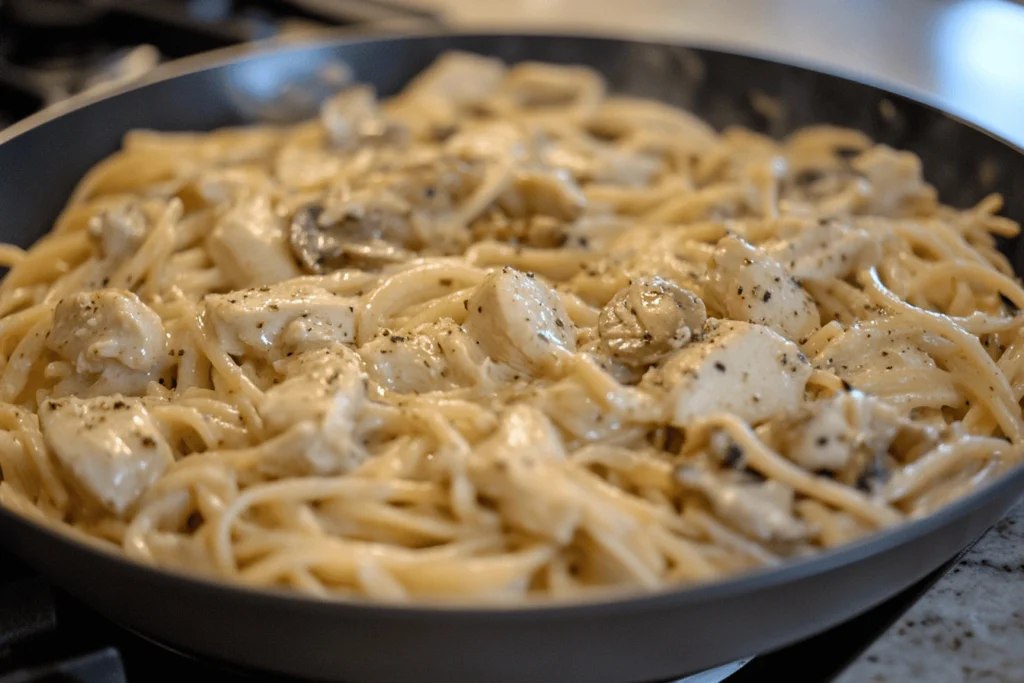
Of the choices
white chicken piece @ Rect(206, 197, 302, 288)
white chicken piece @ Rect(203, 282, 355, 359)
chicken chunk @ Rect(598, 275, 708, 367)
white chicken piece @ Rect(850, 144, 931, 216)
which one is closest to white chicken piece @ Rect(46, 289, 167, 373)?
white chicken piece @ Rect(203, 282, 355, 359)

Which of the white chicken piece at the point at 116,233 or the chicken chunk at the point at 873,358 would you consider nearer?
the chicken chunk at the point at 873,358

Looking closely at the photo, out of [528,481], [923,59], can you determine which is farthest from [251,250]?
[923,59]

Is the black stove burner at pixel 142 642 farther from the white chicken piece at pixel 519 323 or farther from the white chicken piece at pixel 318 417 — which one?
the white chicken piece at pixel 519 323

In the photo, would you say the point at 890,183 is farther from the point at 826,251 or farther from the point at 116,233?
the point at 116,233

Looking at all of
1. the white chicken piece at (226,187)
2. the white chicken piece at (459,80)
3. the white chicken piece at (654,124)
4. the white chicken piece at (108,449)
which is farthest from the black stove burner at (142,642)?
the white chicken piece at (459,80)

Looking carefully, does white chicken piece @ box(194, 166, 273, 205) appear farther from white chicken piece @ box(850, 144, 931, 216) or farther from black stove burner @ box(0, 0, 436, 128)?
white chicken piece @ box(850, 144, 931, 216)

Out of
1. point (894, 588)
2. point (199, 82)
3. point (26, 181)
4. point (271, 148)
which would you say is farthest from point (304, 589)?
point (199, 82)
